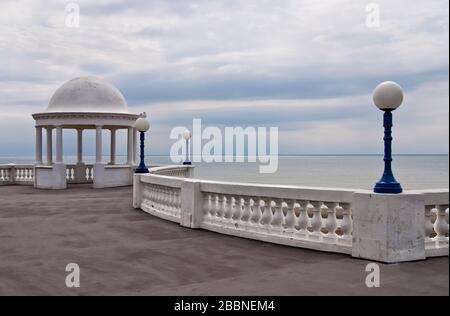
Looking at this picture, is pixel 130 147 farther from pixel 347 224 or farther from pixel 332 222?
pixel 347 224

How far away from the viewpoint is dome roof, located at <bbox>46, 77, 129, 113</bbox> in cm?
2402

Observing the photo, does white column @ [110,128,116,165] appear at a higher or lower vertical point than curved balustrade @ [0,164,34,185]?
higher

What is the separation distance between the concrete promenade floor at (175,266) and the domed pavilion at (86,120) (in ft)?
40.5

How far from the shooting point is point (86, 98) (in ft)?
79.7

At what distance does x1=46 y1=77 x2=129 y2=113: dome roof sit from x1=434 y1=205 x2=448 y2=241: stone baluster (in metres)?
19.0

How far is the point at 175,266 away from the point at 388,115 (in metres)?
4.07

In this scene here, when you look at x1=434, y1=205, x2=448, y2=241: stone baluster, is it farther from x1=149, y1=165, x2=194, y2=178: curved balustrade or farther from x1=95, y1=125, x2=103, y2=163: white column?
x1=95, y1=125, x2=103, y2=163: white column

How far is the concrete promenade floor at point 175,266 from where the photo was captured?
5.95m

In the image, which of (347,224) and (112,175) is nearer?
(347,224)

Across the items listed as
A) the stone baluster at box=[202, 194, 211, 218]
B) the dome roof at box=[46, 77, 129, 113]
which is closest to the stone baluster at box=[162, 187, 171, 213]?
the stone baluster at box=[202, 194, 211, 218]

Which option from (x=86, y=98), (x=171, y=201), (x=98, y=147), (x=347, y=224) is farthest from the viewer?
(x=86, y=98)

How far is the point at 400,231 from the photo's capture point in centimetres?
723

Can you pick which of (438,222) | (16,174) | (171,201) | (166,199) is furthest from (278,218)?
(16,174)
